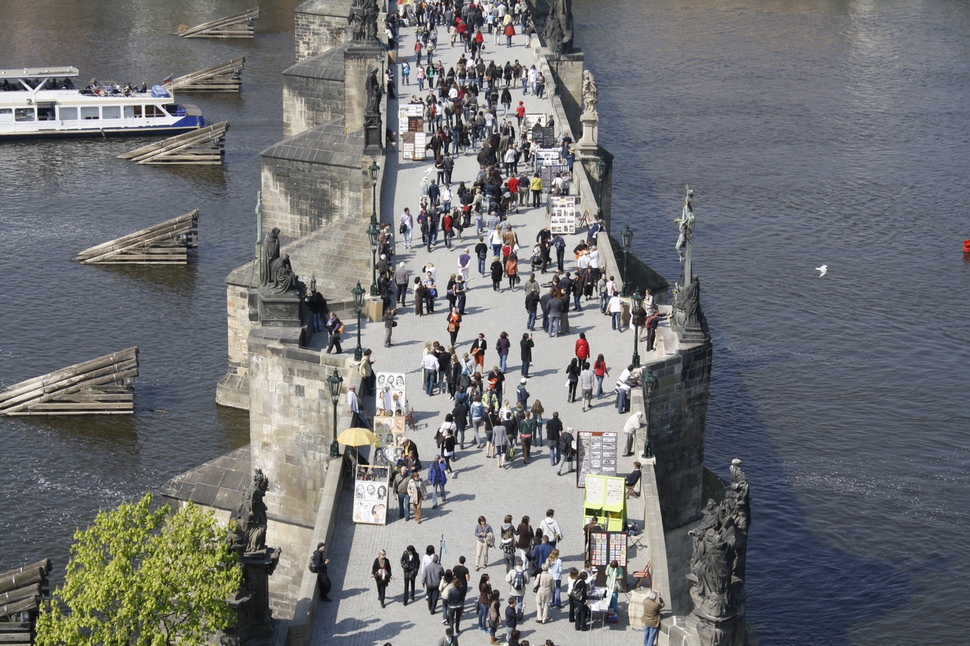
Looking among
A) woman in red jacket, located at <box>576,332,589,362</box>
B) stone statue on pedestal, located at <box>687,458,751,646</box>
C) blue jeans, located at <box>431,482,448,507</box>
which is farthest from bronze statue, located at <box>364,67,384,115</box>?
stone statue on pedestal, located at <box>687,458,751,646</box>

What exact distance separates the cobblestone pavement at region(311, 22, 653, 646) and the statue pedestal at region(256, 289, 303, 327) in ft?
7.56

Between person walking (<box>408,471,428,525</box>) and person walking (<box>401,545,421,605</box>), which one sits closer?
person walking (<box>401,545,421,605</box>)

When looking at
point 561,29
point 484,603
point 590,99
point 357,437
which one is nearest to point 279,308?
point 357,437

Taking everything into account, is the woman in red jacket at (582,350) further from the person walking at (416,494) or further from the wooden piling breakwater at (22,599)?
the wooden piling breakwater at (22,599)

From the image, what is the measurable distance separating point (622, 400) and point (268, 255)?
495 inches

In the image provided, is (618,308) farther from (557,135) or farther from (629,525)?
(557,135)

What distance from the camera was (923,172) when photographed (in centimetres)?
10956

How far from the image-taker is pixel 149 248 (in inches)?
3713

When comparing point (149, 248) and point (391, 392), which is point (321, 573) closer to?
point (391, 392)

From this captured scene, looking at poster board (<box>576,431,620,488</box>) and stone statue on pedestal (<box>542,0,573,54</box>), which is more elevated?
stone statue on pedestal (<box>542,0,573,54</box>)

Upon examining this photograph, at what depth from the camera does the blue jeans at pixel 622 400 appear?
5506 centimetres

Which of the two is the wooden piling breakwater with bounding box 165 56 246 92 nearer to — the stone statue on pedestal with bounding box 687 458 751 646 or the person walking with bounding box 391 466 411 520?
the person walking with bounding box 391 466 411 520

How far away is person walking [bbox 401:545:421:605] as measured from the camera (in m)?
44.9

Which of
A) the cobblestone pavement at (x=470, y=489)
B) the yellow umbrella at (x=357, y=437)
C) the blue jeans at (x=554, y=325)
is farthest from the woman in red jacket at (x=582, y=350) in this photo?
the yellow umbrella at (x=357, y=437)
